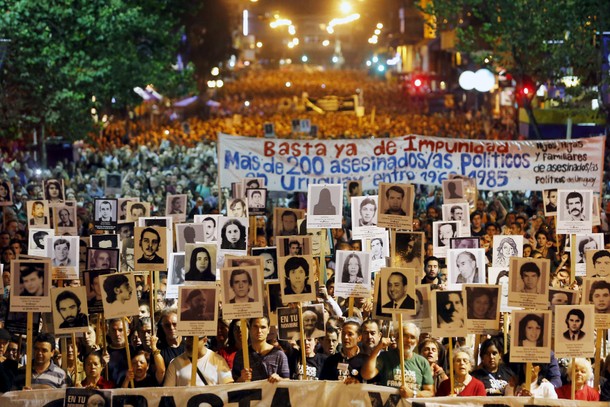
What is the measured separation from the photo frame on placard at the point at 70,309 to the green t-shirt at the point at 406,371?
2.44m

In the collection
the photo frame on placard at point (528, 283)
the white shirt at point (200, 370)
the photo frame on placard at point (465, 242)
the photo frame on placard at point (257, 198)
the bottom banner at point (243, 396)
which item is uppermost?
the photo frame on placard at point (257, 198)

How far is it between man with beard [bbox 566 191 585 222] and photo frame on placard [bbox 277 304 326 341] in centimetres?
469

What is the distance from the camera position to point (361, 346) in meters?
10.4

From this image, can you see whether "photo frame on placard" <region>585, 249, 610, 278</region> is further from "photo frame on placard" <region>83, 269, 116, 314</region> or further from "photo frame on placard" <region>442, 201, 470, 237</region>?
"photo frame on placard" <region>83, 269, 116, 314</region>

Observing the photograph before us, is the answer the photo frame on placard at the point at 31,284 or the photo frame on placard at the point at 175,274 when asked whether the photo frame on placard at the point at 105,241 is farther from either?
the photo frame on placard at the point at 31,284

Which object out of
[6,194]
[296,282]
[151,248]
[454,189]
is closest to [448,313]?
[296,282]

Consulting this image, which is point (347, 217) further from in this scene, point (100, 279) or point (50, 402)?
point (50, 402)

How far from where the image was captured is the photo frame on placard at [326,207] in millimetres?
15344

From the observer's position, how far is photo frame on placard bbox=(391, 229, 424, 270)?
12.7 metres

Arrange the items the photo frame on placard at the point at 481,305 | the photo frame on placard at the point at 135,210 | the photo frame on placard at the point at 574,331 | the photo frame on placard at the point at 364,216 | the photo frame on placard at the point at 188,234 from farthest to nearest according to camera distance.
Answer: the photo frame on placard at the point at 135,210
the photo frame on placard at the point at 364,216
the photo frame on placard at the point at 188,234
the photo frame on placard at the point at 481,305
the photo frame on placard at the point at 574,331

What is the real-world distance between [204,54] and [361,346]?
61.9 m

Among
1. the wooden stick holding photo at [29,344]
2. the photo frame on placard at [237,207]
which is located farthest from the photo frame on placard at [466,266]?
the photo frame on placard at [237,207]

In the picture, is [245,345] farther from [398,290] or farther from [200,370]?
[398,290]

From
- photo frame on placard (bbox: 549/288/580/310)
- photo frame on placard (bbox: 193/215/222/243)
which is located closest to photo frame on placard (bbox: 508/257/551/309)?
photo frame on placard (bbox: 549/288/580/310)
